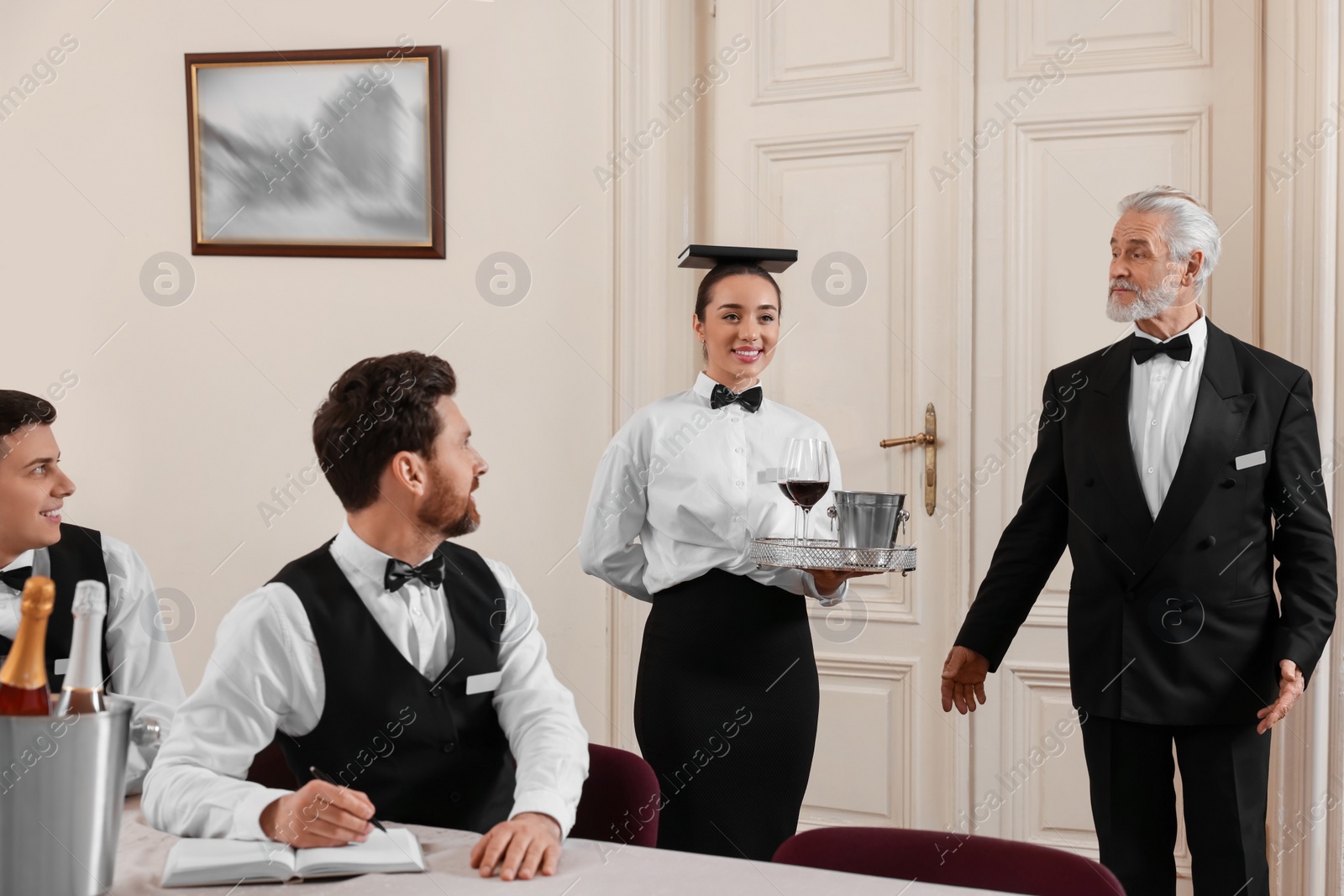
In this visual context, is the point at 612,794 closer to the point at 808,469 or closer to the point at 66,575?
the point at 808,469

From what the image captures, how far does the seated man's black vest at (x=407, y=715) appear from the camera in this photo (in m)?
1.31

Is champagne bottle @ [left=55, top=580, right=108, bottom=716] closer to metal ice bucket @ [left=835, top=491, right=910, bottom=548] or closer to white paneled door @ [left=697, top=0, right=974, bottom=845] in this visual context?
metal ice bucket @ [left=835, top=491, right=910, bottom=548]

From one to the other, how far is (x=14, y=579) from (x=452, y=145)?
83.2 inches

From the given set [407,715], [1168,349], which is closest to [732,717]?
[407,715]

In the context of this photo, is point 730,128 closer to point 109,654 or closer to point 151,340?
point 151,340

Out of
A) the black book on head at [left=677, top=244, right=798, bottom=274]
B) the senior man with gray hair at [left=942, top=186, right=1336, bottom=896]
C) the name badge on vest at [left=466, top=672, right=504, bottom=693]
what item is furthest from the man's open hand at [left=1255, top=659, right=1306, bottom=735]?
the name badge on vest at [left=466, top=672, right=504, bottom=693]

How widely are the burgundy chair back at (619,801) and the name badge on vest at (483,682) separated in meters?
0.29

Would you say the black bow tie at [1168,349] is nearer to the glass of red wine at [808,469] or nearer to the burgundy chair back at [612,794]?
the glass of red wine at [808,469]

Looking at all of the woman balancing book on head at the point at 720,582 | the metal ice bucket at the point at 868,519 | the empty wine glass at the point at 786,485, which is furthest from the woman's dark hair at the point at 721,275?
the metal ice bucket at the point at 868,519

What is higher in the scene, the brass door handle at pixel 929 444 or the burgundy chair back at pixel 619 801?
the brass door handle at pixel 929 444

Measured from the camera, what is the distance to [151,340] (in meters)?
3.53

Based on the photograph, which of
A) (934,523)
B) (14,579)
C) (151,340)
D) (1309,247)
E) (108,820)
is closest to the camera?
(108,820)

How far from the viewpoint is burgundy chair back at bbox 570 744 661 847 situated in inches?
62.5

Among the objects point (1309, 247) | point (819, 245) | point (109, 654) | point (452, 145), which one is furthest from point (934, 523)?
point (109, 654)
